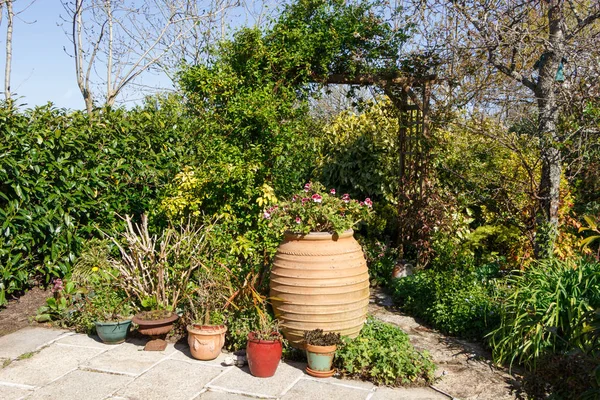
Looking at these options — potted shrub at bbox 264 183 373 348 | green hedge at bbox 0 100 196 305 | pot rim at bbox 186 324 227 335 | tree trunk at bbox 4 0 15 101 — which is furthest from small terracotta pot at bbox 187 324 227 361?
tree trunk at bbox 4 0 15 101

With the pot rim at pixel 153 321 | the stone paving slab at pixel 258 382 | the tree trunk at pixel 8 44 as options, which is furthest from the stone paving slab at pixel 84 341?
the tree trunk at pixel 8 44

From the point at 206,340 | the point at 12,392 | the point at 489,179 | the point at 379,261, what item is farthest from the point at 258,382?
the point at 489,179

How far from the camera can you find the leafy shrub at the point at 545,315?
373 cm

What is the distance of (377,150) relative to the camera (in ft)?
23.8

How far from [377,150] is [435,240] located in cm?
169

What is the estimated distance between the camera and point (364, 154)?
7.28 meters

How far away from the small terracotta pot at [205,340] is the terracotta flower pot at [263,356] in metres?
0.37

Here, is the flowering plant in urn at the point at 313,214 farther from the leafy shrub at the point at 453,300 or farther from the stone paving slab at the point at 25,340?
the stone paving slab at the point at 25,340

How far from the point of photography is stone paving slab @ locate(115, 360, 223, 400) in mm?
3539

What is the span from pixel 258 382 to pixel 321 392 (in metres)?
0.48

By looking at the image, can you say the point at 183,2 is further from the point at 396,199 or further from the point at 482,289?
the point at 482,289

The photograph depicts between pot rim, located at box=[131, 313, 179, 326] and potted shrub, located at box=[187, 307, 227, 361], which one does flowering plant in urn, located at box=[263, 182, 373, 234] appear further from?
pot rim, located at box=[131, 313, 179, 326]

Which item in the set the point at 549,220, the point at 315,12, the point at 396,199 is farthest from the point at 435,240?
the point at 315,12

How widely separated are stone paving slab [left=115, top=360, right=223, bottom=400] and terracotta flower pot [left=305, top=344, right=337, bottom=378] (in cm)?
71
